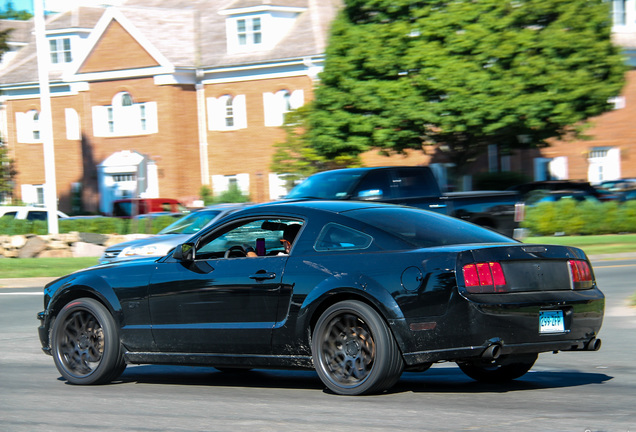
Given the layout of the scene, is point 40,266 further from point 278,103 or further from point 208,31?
point 208,31

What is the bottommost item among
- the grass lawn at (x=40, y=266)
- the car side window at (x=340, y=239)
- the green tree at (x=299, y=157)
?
the grass lawn at (x=40, y=266)

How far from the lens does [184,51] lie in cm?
4447

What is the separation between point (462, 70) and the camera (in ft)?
102

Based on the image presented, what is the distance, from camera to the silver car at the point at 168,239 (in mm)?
17078

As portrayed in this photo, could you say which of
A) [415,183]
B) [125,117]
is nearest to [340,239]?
[415,183]

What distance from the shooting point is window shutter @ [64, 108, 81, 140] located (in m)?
47.5

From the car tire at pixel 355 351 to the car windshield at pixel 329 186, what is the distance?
31.1 feet

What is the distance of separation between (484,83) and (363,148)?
465 cm

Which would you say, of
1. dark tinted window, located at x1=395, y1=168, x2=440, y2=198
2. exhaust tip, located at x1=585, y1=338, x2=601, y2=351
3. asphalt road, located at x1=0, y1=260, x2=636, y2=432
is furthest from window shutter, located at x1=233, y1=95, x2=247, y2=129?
exhaust tip, located at x1=585, y1=338, x2=601, y2=351

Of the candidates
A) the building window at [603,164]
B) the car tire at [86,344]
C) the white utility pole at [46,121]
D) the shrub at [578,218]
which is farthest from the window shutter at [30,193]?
the car tire at [86,344]

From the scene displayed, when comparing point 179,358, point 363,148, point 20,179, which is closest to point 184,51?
point 20,179

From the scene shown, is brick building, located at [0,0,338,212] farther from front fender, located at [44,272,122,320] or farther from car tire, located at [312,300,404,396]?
car tire, located at [312,300,404,396]

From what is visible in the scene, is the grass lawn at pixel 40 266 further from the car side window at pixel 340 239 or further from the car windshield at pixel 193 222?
the car side window at pixel 340 239

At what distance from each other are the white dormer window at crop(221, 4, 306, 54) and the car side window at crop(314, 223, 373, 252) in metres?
36.6
